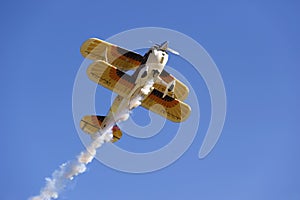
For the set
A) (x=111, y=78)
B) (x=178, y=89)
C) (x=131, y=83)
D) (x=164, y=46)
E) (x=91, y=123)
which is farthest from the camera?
(x=178, y=89)

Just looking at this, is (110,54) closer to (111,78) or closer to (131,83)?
(111,78)

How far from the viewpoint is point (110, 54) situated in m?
45.4

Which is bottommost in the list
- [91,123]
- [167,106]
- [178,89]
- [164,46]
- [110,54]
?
[91,123]

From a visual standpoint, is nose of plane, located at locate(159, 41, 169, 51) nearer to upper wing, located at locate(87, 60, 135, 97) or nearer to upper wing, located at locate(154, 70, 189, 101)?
upper wing, located at locate(154, 70, 189, 101)

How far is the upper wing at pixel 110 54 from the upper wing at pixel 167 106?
3.09 metres

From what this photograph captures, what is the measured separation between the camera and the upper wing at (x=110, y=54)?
1756 inches

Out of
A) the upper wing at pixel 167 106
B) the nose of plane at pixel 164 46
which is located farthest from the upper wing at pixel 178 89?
the nose of plane at pixel 164 46

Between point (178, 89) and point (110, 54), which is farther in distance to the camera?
point (178, 89)

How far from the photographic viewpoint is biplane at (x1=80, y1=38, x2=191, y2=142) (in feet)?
144

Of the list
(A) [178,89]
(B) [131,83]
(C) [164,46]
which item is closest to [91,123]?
(B) [131,83]

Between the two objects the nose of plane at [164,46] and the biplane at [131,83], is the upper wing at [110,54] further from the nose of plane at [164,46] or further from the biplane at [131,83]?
the nose of plane at [164,46]

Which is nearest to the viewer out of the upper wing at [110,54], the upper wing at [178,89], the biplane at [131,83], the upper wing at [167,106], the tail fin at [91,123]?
the biplane at [131,83]

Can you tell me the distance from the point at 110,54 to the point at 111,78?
6.32ft

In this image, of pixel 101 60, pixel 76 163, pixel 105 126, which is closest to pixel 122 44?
pixel 101 60
